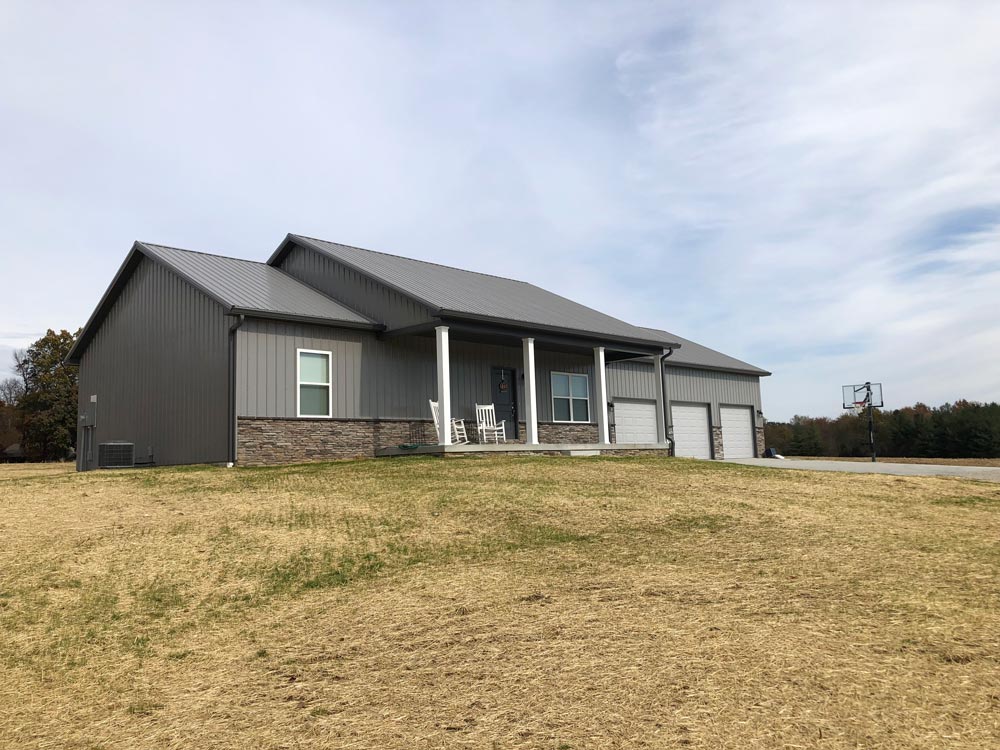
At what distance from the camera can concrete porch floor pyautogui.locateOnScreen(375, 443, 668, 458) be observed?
611 inches

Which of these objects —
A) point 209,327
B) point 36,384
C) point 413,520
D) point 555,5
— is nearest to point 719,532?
Answer: point 413,520

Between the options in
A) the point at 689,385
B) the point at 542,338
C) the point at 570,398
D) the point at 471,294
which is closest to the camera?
the point at 542,338

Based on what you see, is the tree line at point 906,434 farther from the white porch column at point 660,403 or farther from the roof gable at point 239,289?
the roof gable at point 239,289

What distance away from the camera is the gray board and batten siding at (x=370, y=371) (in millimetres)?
15461

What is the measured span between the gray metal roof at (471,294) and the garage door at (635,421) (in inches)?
107

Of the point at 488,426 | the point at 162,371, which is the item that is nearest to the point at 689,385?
the point at 488,426

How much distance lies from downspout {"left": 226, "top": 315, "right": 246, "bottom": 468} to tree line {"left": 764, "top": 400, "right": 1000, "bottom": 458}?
36030mm

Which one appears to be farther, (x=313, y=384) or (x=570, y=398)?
(x=570, y=398)

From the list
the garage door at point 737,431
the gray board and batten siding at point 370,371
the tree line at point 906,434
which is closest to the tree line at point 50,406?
the gray board and batten siding at point 370,371

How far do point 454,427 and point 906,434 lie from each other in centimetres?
3187

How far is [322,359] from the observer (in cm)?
1655

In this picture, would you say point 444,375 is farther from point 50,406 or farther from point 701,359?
point 50,406

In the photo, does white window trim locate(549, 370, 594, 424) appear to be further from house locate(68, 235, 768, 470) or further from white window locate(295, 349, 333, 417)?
white window locate(295, 349, 333, 417)

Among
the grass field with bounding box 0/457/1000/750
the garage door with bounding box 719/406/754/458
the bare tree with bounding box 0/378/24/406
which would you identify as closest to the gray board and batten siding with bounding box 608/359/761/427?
the garage door with bounding box 719/406/754/458
